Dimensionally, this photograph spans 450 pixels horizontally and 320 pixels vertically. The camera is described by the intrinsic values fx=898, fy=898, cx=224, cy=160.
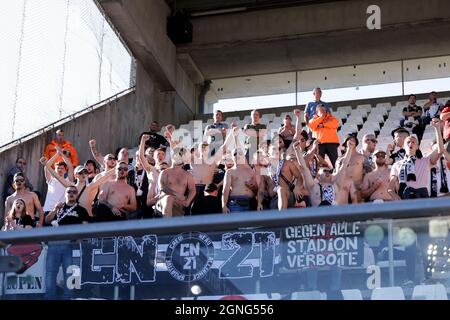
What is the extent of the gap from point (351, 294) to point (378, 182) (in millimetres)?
5750

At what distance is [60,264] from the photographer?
3262mm

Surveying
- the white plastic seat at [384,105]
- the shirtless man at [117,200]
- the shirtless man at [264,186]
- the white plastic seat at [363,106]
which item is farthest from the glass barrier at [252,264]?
the white plastic seat at [363,106]

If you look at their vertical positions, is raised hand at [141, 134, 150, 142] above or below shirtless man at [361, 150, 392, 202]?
above

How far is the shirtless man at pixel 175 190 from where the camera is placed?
9.06 m

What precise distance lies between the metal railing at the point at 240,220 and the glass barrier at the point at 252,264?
64 millimetres

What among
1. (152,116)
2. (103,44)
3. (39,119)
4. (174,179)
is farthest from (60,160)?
(152,116)

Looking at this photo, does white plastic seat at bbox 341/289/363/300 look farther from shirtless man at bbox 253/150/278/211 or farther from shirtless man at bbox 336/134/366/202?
shirtless man at bbox 253/150/278/211

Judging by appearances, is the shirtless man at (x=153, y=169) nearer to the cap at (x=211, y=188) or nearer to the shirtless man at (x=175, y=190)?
the shirtless man at (x=175, y=190)

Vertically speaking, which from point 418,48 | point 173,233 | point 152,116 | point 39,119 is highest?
point 418,48

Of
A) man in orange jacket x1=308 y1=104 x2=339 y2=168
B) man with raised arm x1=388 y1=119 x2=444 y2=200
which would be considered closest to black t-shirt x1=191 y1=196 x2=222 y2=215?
man with raised arm x1=388 y1=119 x2=444 y2=200

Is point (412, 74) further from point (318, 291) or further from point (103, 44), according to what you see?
point (318, 291)

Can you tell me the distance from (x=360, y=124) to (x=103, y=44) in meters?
5.18

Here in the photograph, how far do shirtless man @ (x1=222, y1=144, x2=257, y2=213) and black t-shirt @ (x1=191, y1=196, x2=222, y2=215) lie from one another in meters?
0.07

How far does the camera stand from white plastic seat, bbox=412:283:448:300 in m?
3.02
